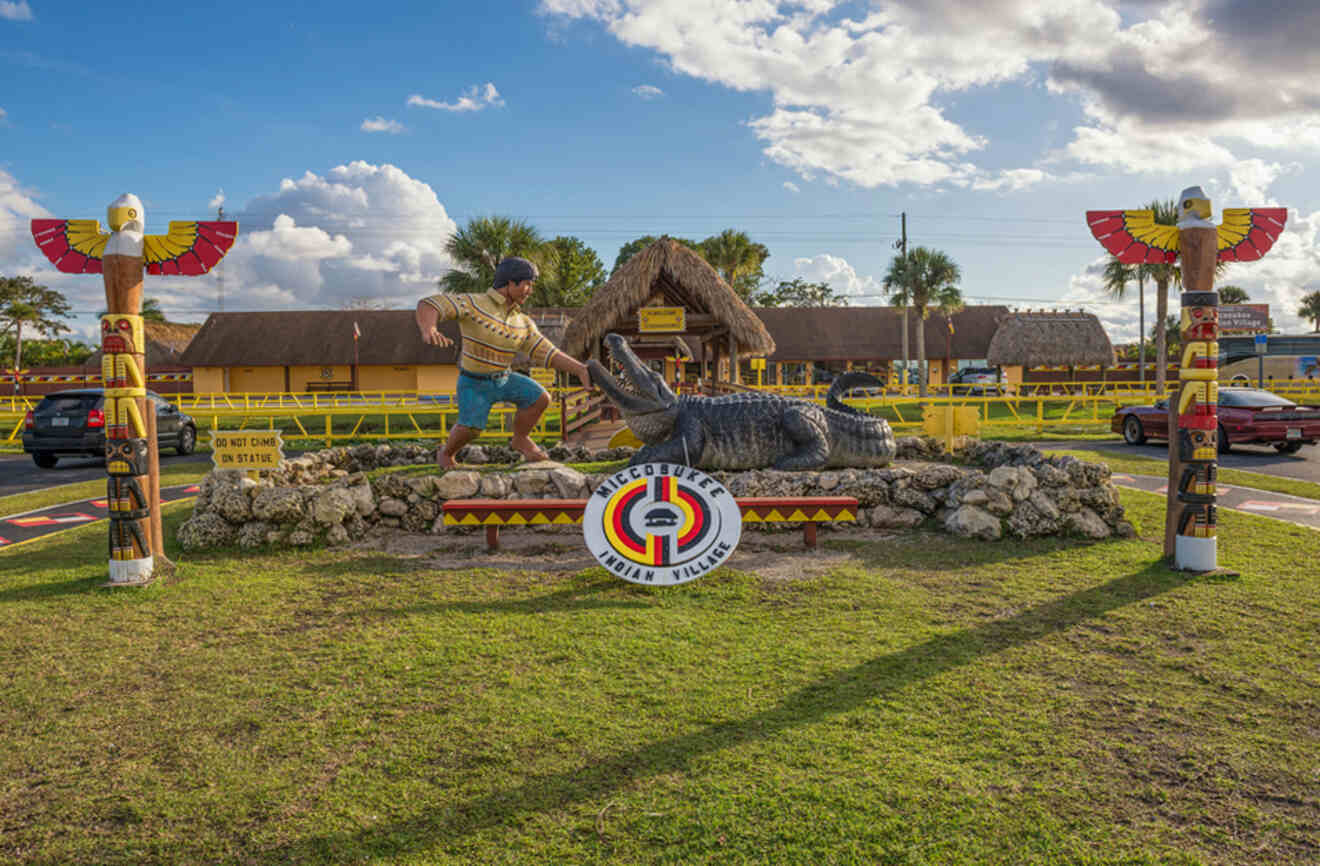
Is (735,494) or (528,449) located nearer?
(735,494)

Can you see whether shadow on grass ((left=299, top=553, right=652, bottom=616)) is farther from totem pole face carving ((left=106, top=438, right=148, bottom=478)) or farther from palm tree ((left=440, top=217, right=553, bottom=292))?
palm tree ((left=440, top=217, right=553, bottom=292))

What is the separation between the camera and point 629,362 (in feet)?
22.6

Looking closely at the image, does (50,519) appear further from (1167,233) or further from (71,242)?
(1167,233)

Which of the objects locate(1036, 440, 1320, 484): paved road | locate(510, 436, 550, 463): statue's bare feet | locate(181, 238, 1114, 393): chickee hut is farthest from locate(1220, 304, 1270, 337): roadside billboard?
locate(510, 436, 550, 463): statue's bare feet

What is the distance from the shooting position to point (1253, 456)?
41.5ft

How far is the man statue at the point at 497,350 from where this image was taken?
603 cm

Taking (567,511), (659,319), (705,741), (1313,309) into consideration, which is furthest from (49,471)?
(1313,309)

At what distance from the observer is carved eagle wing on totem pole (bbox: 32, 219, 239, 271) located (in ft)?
17.2

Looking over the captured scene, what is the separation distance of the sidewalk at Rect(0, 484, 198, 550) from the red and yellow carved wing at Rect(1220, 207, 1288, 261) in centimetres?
962

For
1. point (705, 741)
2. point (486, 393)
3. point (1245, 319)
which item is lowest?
point (705, 741)

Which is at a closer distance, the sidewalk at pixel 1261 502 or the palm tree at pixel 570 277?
the sidewalk at pixel 1261 502

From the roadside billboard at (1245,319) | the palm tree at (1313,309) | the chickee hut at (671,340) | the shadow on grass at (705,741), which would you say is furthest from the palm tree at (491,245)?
the palm tree at (1313,309)

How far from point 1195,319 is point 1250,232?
88cm

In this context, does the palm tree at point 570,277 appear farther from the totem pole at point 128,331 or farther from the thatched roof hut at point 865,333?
the totem pole at point 128,331
